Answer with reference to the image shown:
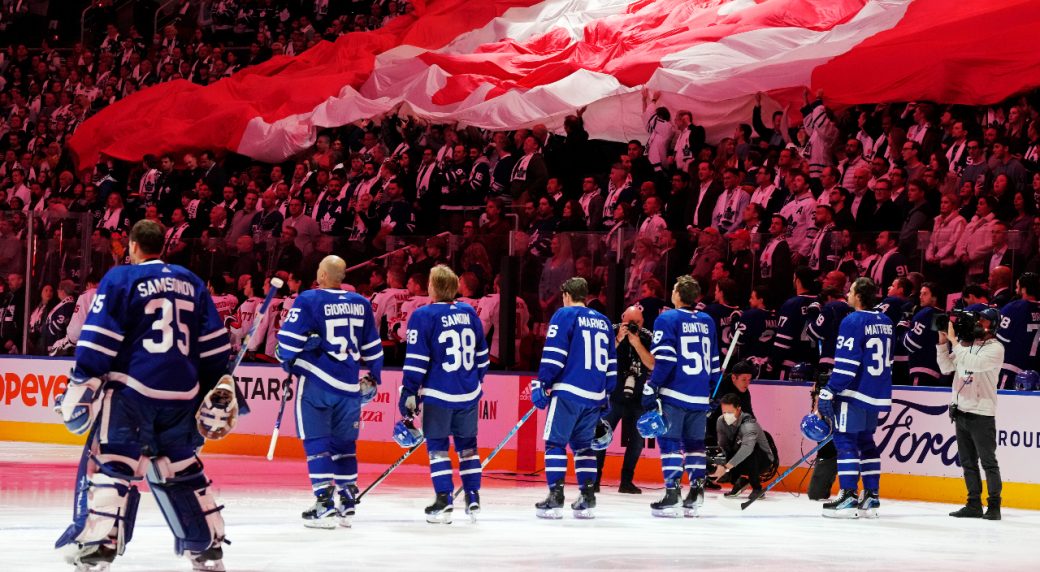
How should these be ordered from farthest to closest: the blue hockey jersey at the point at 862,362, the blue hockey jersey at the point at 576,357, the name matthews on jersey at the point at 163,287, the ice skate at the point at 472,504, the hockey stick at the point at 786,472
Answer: the hockey stick at the point at 786,472
the blue hockey jersey at the point at 862,362
the blue hockey jersey at the point at 576,357
the ice skate at the point at 472,504
the name matthews on jersey at the point at 163,287

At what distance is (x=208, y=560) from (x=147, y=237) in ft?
5.20

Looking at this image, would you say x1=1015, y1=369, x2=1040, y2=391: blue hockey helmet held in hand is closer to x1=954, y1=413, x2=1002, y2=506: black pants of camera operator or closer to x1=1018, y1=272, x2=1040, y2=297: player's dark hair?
x1=1018, y1=272, x2=1040, y2=297: player's dark hair

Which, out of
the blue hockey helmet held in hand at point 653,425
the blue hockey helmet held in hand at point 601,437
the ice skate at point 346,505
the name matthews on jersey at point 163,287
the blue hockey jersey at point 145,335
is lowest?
the ice skate at point 346,505

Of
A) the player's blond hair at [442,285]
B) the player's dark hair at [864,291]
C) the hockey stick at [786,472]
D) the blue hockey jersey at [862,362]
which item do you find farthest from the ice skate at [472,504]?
the player's dark hair at [864,291]

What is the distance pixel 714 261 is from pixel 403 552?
20.8 ft

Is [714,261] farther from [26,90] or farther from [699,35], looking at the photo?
[26,90]

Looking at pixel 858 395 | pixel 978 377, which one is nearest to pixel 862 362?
pixel 858 395

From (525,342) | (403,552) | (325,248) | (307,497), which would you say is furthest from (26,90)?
(403,552)

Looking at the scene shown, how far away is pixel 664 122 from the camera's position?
18.0 meters

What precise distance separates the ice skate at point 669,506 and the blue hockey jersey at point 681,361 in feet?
2.14

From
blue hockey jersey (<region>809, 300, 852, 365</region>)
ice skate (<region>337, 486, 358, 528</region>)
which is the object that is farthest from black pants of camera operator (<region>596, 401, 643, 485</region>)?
ice skate (<region>337, 486, 358, 528</region>)

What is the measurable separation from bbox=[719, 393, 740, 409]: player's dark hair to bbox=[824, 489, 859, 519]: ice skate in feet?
5.77

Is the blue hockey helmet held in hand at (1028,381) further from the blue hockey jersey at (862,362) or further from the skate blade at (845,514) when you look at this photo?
the skate blade at (845,514)

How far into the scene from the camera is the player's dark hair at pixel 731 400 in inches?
512
